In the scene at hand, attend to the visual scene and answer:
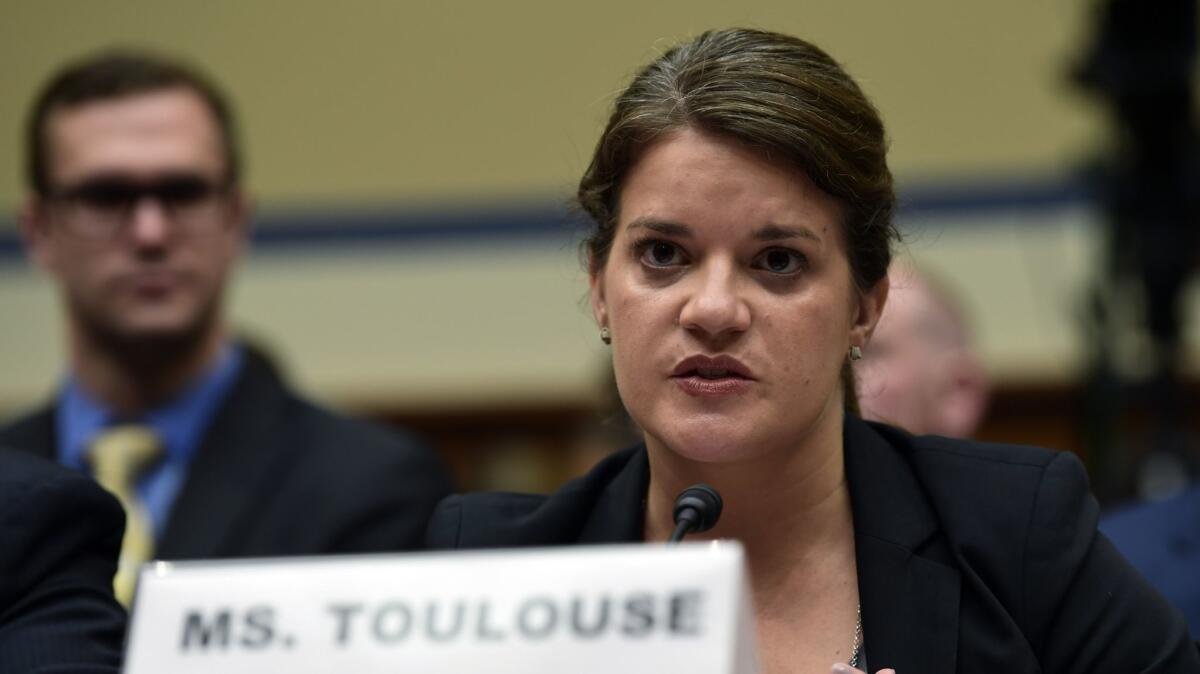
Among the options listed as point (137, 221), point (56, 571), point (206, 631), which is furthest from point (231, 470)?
point (206, 631)

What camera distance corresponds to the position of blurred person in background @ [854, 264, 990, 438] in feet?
12.3

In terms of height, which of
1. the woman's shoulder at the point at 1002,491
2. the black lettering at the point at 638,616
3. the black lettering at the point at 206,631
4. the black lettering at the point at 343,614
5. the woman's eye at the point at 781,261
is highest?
the woman's eye at the point at 781,261

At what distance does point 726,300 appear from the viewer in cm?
192

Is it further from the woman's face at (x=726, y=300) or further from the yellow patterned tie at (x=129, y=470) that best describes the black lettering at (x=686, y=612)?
the yellow patterned tie at (x=129, y=470)

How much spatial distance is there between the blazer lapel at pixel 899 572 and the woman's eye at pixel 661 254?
370mm

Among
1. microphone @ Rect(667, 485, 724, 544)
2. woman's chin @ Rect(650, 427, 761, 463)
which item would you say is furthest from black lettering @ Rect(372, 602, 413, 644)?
woman's chin @ Rect(650, 427, 761, 463)

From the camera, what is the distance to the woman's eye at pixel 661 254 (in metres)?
1.99

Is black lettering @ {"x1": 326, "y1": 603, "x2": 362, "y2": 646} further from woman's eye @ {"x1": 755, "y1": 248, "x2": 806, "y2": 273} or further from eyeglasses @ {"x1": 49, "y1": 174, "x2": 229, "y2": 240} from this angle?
eyeglasses @ {"x1": 49, "y1": 174, "x2": 229, "y2": 240}

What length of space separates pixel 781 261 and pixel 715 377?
152 mm

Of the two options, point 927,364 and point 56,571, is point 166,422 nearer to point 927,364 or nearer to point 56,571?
point 56,571

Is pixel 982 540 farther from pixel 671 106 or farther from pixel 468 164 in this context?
pixel 468 164

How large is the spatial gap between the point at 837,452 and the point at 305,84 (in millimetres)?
4840

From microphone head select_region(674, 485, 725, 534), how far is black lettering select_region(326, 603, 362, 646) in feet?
1.36

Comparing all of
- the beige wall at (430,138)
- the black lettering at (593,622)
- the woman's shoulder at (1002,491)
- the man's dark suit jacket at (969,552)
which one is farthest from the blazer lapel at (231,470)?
the beige wall at (430,138)
